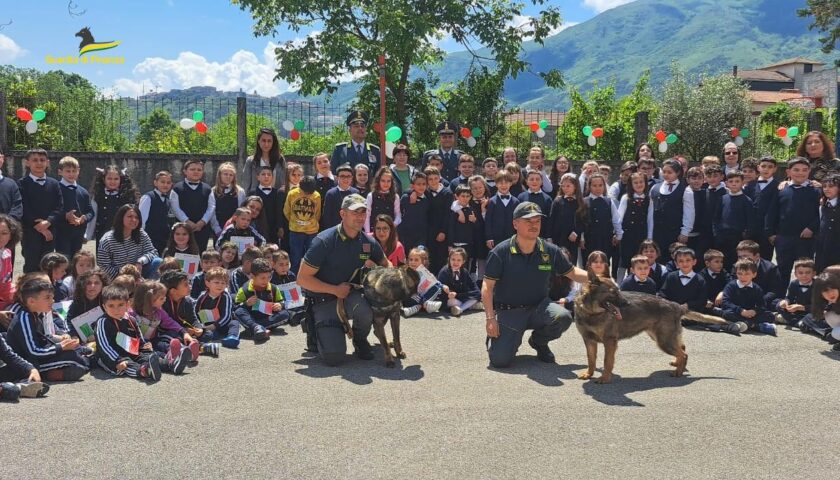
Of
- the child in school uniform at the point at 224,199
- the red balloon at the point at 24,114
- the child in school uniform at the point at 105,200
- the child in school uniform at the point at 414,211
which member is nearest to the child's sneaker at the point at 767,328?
the child in school uniform at the point at 414,211

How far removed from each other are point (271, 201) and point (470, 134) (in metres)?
7.75

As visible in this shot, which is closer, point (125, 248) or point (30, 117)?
point (125, 248)

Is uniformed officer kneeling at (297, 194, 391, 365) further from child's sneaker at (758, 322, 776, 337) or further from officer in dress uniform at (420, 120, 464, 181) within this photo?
officer in dress uniform at (420, 120, 464, 181)

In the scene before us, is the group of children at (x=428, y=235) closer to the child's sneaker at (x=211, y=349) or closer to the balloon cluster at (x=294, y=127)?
the child's sneaker at (x=211, y=349)

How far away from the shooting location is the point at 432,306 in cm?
916

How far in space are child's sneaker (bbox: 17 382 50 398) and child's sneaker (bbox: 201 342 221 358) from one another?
1.66 metres

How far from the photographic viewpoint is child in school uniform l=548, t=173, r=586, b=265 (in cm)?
998

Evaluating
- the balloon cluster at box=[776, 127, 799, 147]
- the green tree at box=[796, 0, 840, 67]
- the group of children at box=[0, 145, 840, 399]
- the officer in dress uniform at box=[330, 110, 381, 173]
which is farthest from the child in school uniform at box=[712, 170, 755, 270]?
the green tree at box=[796, 0, 840, 67]

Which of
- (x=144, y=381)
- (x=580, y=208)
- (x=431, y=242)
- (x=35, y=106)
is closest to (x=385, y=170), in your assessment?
(x=431, y=242)

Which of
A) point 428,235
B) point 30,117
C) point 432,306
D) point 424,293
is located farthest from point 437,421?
point 30,117

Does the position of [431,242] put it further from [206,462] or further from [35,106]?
[35,106]

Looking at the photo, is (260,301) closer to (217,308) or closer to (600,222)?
(217,308)

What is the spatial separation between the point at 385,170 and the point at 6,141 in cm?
1072

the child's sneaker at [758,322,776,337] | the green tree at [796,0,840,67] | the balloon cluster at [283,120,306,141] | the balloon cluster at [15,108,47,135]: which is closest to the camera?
the child's sneaker at [758,322,776,337]
